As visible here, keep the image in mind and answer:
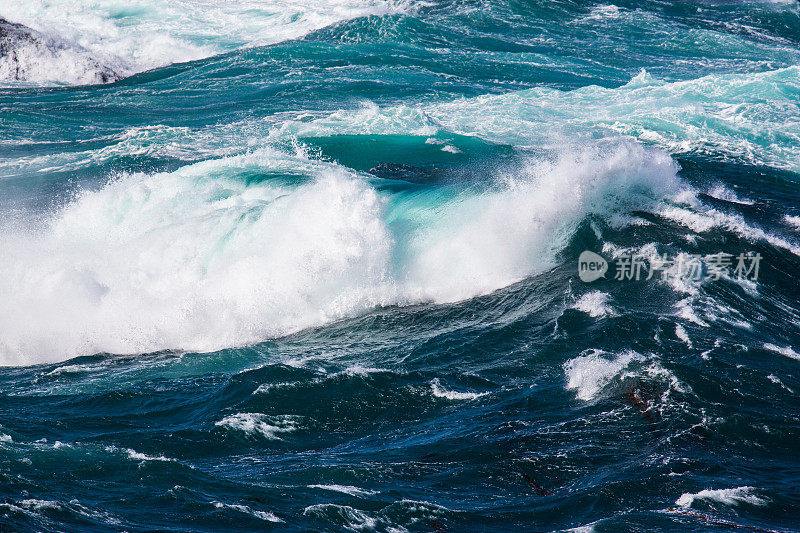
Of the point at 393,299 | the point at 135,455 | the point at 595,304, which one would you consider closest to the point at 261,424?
Result: the point at 135,455

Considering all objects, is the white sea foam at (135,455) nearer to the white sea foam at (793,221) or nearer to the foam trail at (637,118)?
the white sea foam at (793,221)

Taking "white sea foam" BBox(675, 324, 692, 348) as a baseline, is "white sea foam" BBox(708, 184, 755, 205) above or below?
above

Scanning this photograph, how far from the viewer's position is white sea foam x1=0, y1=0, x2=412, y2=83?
3155 centimetres

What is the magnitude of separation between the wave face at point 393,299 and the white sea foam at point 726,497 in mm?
29

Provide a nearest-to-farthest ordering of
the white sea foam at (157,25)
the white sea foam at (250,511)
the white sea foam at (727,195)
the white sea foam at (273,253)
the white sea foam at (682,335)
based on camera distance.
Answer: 1. the white sea foam at (250,511)
2. the white sea foam at (682,335)
3. the white sea foam at (273,253)
4. the white sea foam at (727,195)
5. the white sea foam at (157,25)

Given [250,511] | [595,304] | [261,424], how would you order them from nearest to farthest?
[250,511] < [261,424] < [595,304]

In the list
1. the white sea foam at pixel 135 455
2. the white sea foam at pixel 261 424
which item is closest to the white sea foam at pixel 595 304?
the white sea foam at pixel 261 424

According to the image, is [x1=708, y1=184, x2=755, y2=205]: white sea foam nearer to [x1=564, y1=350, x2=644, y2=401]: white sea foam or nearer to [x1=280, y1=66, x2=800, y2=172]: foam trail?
[x1=280, y1=66, x2=800, y2=172]: foam trail

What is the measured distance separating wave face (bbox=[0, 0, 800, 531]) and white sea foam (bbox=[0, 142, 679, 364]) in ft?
0.20

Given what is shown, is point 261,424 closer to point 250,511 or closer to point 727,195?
point 250,511

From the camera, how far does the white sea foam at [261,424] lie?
9.66m

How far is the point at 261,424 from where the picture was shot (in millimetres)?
9844

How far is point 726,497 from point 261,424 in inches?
208

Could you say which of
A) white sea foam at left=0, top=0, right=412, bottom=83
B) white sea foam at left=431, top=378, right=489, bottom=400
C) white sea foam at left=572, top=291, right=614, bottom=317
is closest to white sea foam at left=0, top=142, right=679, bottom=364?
white sea foam at left=572, top=291, right=614, bottom=317
